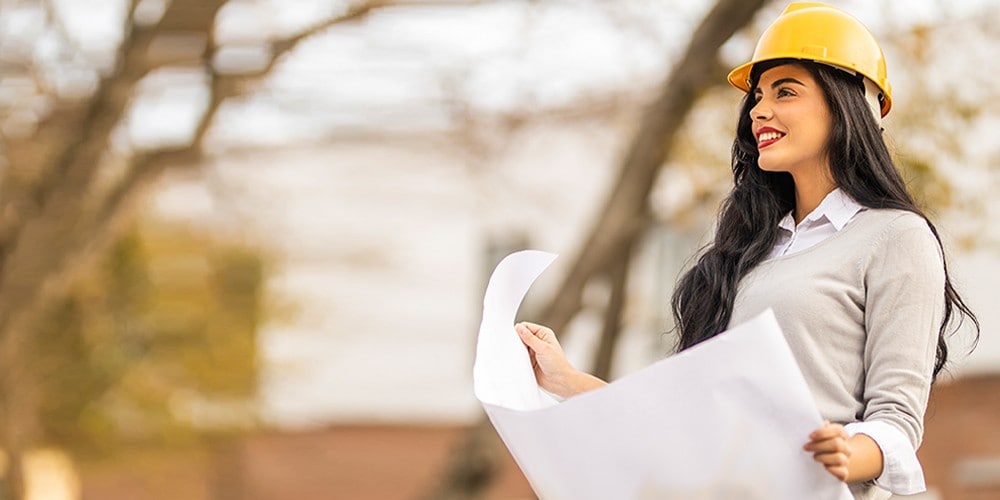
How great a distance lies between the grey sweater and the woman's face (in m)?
0.14

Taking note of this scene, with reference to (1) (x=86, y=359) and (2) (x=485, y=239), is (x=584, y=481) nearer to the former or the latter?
(1) (x=86, y=359)

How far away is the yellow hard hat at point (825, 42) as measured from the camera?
2293 mm

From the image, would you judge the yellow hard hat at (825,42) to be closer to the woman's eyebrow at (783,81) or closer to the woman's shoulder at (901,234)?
the woman's eyebrow at (783,81)

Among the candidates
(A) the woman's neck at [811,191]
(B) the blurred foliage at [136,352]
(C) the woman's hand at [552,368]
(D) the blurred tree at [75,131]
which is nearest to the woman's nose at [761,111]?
(A) the woman's neck at [811,191]

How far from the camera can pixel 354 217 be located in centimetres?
1873

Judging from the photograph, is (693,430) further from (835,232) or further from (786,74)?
(786,74)

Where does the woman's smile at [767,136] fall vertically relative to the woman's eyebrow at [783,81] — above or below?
below

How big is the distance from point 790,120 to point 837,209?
0.54 ft

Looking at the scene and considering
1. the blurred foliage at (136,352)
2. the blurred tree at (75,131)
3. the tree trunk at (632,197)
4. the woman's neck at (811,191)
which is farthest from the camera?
→ the blurred foliage at (136,352)

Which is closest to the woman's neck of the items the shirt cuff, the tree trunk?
the shirt cuff

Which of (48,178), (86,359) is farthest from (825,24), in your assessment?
(86,359)

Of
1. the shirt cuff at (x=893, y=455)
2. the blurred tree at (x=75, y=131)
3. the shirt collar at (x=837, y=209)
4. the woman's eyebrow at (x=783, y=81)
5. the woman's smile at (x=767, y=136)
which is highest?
the woman's eyebrow at (x=783, y=81)

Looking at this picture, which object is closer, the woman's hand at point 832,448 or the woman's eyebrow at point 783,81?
the woman's hand at point 832,448

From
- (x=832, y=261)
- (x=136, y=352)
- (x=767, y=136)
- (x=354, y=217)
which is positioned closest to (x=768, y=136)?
(x=767, y=136)
